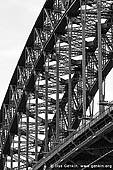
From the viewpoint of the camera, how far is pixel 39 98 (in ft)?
266

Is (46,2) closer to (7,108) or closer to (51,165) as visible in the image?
(51,165)

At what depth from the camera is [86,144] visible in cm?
5481

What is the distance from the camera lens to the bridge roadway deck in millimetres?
51256

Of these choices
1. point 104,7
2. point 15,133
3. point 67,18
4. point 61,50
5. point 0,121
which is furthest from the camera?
point 0,121

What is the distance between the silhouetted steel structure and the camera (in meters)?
56.3

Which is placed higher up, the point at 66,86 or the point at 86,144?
the point at 66,86

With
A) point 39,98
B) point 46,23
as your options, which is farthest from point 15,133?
point 46,23

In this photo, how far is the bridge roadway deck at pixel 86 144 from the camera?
168ft

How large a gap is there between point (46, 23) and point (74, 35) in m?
5.48

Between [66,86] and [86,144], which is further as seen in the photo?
[66,86]

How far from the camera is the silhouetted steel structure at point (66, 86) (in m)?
56.3

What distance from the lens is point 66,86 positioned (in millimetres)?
78812

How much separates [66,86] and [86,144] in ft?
79.8

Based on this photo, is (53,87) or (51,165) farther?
(53,87)
